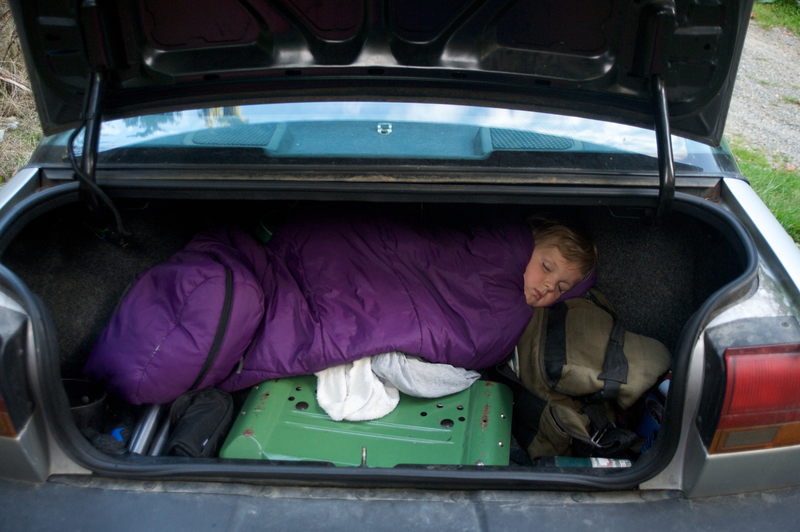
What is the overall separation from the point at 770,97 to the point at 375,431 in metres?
5.44

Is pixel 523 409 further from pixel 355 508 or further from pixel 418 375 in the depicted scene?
A: pixel 355 508

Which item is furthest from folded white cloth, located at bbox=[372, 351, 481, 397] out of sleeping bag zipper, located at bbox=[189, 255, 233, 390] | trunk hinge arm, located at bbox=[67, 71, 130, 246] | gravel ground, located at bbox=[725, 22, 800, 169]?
gravel ground, located at bbox=[725, 22, 800, 169]

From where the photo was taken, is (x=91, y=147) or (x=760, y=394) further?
(x=91, y=147)

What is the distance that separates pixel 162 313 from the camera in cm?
136

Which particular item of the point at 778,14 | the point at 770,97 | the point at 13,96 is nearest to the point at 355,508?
the point at 13,96

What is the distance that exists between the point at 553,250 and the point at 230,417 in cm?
108

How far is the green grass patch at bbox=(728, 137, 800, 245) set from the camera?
2.88 m

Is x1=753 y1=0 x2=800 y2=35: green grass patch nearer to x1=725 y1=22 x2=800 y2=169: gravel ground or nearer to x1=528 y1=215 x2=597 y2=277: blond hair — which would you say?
x1=725 y1=22 x2=800 y2=169: gravel ground

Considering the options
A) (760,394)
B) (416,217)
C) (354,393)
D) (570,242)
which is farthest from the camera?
(416,217)

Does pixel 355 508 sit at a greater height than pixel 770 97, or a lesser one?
greater

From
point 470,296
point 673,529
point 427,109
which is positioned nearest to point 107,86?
point 427,109

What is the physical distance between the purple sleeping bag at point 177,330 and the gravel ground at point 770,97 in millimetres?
3981

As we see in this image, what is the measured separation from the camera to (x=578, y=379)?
1.46 m

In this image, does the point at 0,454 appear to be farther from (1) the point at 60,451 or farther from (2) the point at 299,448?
(2) the point at 299,448
